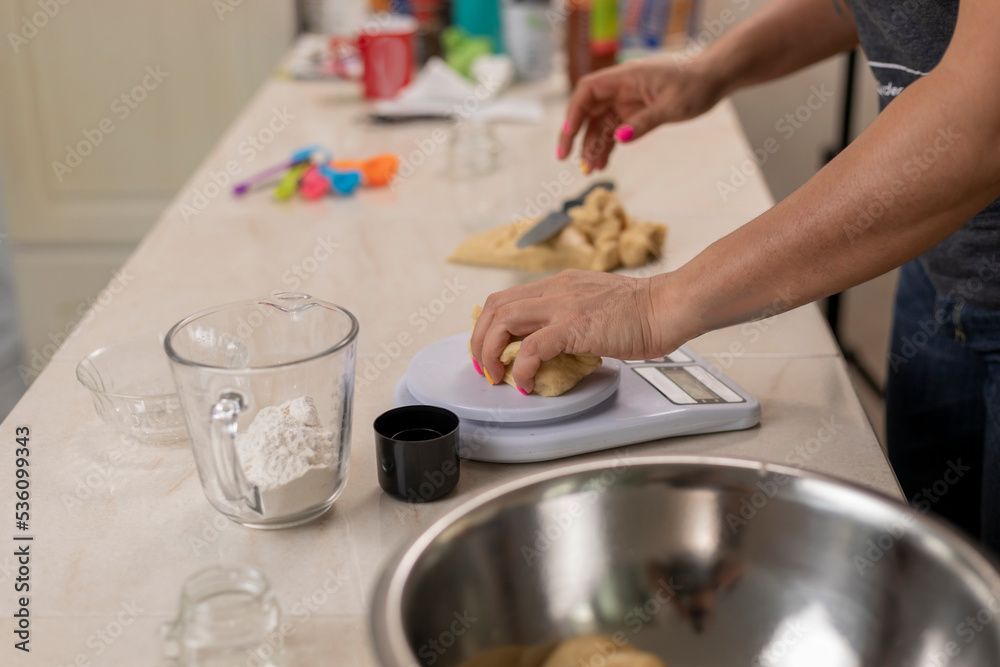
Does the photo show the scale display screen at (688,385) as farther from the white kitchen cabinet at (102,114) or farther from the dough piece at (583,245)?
the white kitchen cabinet at (102,114)

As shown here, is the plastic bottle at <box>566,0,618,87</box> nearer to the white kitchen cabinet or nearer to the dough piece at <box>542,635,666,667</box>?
the white kitchen cabinet

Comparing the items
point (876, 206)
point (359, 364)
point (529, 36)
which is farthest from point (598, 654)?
point (529, 36)

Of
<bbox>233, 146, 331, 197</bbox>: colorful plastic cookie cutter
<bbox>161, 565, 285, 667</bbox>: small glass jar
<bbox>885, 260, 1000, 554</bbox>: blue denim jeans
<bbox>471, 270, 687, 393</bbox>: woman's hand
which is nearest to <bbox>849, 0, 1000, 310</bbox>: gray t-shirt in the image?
<bbox>885, 260, 1000, 554</bbox>: blue denim jeans

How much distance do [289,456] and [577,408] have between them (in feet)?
0.84

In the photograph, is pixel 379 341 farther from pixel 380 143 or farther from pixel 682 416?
pixel 380 143

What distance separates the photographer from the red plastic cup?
78.7 inches

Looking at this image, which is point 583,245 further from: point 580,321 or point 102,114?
point 102,114

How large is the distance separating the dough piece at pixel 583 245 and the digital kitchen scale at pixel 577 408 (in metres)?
0.34

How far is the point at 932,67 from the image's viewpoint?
91 centimetres

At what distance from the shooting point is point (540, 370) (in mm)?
817

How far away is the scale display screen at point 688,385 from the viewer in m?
0.85

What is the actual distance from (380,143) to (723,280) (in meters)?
1.17

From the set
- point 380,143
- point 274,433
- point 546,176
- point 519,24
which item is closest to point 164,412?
point 274,433

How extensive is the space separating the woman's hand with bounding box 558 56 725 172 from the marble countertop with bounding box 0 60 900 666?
17cm
